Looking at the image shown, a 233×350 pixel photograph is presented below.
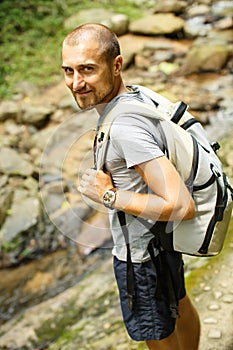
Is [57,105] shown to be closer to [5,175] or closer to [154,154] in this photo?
[5,175]

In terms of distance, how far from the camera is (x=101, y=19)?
10664 millimetres

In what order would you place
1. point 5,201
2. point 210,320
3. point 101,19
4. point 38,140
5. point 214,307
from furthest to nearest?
point 101,19 → point 38,140 → point 5,201 → point 214,307 → point 210,320

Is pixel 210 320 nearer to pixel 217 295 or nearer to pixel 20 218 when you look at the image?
pixel 217 295

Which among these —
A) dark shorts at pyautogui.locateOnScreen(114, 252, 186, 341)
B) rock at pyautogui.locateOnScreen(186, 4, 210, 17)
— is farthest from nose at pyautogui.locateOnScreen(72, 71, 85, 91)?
rock at pyautogui.locateOnScreen(186, 4, 210, 17)

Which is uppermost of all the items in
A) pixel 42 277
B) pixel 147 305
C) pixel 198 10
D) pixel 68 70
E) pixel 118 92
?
pixel 68 70

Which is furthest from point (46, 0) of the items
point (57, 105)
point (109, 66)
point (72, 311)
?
point (109, 66)

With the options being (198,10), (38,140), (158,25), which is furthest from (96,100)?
(198,10)

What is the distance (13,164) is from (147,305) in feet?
17.3

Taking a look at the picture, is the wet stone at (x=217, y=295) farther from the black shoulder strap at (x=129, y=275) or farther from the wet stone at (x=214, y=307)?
the black shoulder strap at (x=129, y=275)

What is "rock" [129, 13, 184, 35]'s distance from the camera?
10102 mm

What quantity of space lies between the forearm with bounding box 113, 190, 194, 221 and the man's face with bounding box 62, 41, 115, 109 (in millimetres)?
380

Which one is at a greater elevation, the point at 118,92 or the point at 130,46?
the point at 118,92

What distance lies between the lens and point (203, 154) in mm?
1790

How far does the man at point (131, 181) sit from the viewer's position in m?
1.64
